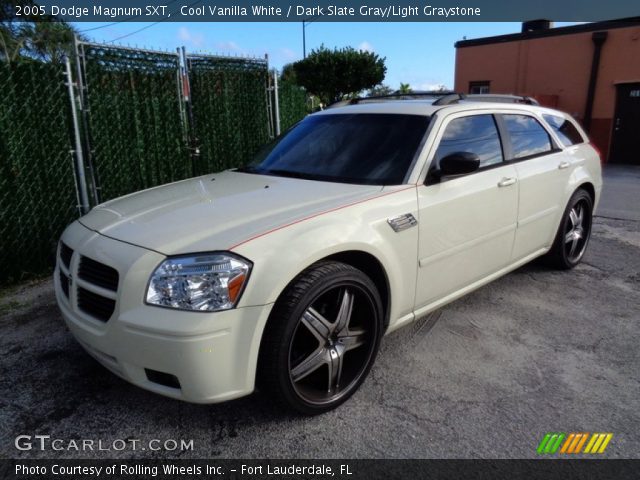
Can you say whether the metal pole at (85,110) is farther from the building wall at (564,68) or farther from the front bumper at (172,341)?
the building wall at (564,68)

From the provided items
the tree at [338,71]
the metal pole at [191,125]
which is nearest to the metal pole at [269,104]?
the metal pole at [191,125]

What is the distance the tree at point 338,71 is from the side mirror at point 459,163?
18421 mm

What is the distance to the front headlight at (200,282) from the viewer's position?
7.27ft

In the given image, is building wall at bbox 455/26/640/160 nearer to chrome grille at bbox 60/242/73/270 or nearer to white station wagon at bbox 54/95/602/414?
white station wagon at bbox 54/95/602/414

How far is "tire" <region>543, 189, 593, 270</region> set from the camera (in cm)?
469

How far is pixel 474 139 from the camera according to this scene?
3.66m

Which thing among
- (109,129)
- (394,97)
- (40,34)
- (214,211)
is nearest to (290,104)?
(109,129)

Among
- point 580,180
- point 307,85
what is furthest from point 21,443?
point 307,85

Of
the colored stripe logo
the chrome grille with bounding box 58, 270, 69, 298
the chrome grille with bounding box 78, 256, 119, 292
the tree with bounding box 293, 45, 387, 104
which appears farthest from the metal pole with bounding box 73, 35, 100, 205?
the tree with bounding box 293, 45, 387, 104

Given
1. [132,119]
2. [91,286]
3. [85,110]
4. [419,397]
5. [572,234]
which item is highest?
[85,110]

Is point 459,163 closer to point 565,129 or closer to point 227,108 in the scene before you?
point 565,129

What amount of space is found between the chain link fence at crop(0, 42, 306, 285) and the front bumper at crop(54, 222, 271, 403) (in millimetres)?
3065

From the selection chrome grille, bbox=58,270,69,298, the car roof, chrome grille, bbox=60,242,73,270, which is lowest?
chrome grille, bbox=58,270,69,298

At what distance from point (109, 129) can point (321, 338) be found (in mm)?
4326
